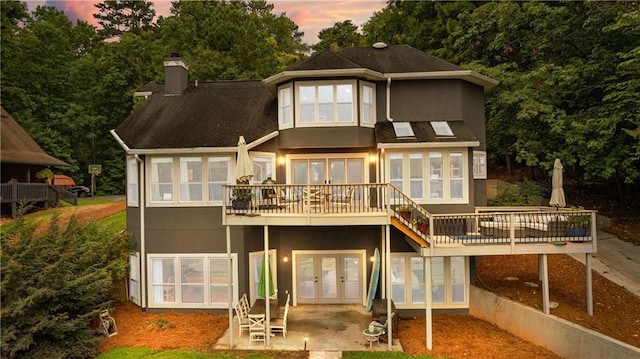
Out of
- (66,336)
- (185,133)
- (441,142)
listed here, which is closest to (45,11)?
(185,133)

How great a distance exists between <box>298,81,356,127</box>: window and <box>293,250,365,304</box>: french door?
517 cm

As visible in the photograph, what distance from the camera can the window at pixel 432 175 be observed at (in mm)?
12859

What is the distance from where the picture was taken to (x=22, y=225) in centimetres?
1059

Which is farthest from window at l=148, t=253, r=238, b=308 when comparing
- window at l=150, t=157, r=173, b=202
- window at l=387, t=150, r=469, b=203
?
window at l=387, t=150, r=469, b=203

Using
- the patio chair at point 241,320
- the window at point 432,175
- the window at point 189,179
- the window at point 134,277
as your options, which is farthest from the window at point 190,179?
the window at point 432,175

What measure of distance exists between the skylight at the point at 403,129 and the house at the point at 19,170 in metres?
18.5

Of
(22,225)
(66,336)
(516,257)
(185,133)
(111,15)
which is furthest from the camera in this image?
(111,15)

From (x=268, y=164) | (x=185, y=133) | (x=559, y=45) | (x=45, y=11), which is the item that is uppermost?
(x=45, y=11)

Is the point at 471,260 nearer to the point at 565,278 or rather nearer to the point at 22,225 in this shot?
the point at 565,278

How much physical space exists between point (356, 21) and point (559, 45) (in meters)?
26.1

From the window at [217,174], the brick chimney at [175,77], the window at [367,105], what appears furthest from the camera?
the brick chimney at [175,77]

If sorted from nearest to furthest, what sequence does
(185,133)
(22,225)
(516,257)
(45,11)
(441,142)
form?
(22,225) < (441,142) < (185,133) < (516,257) < (45,11)

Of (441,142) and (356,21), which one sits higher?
(356,21)

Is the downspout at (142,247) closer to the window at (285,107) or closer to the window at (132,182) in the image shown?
the window at (132,182)
